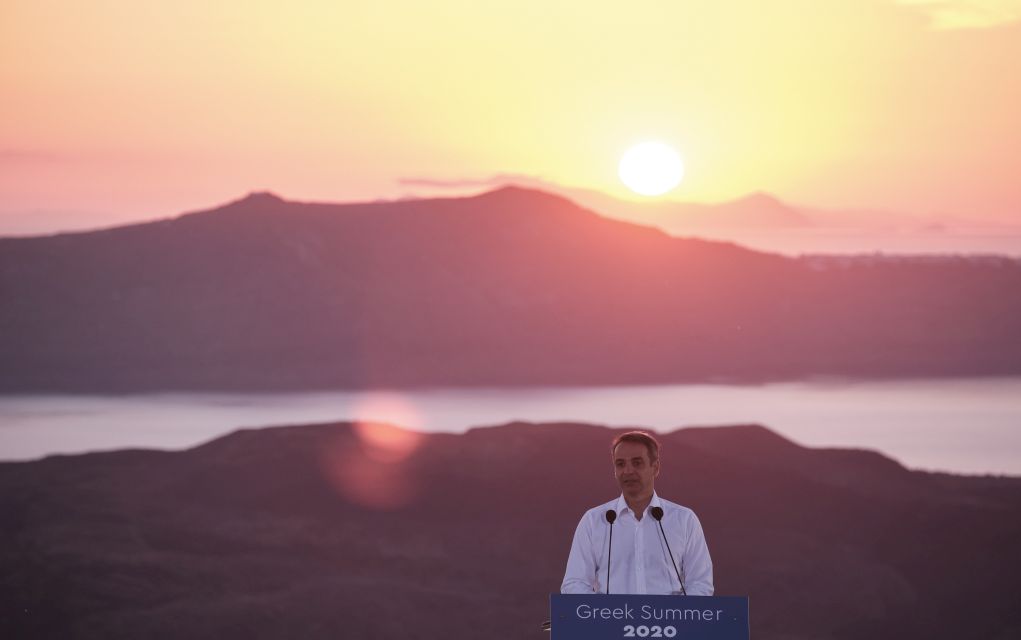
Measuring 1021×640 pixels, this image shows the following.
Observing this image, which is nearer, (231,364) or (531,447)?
(531,447)

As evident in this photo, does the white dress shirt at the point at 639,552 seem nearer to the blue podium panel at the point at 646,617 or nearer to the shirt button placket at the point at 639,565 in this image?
the shirt button placket at the point at 639,565

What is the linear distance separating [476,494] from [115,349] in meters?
59.3

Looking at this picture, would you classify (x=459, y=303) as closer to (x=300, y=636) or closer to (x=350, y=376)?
(x=350, y=376)

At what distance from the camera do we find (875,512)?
128 feet

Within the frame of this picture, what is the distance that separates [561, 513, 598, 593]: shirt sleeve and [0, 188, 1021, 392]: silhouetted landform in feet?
288

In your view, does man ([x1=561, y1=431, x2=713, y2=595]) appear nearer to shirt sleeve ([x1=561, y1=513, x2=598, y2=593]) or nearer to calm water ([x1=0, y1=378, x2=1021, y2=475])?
shirt sleeve ([x1=561, y1=513, x2=598, y2=593])

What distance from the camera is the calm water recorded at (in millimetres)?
73000

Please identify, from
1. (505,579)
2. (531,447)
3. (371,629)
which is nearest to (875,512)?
(531,447)

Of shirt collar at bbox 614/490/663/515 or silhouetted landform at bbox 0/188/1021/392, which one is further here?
silhouetted landform at bbox 0/188/1021/392

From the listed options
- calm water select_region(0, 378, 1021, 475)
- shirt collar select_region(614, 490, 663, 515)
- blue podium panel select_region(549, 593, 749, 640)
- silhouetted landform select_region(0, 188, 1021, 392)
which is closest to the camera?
blue podium panel select_region(549, 593, 749, 640)

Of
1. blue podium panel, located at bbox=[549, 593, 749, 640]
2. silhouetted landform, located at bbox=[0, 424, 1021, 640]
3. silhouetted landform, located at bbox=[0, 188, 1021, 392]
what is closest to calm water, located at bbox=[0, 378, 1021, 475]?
silhouetted landform, located at bbox=[0, 188, 1021, 392]

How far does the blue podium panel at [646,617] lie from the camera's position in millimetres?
4129

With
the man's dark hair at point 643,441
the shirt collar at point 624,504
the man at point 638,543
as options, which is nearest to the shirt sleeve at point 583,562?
the man at point 638,543

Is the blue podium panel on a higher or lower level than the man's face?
lower
